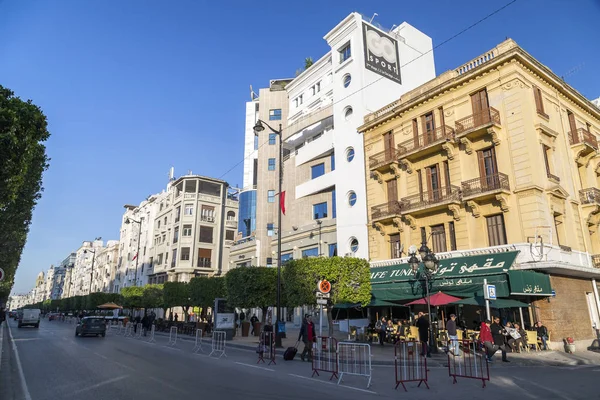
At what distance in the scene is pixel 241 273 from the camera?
2456 centimetres

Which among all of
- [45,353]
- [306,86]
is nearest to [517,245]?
[45,353]

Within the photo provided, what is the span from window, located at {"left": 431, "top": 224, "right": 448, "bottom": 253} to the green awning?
563 centimetres

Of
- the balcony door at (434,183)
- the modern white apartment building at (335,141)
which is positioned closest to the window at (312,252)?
the modern white apartment building at (335,141)

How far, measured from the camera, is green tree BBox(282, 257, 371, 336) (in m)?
20.2

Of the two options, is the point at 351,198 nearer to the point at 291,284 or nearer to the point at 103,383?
the point at 291,284

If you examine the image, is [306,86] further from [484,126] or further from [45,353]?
[45,353]

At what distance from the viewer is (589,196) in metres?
22.4

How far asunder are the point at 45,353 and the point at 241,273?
10779 mm

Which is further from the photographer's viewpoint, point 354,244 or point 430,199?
point 354,244

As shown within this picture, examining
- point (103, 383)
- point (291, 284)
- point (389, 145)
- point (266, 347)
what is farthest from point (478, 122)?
point (103, 383)

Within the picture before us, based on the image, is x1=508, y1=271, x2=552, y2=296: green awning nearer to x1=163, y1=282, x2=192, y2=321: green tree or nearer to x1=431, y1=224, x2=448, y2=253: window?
x1=431, y1=224, x2=448, y2=253: window

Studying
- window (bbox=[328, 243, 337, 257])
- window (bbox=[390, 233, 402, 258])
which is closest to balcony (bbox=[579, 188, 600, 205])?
window (bbox=[390, 233, 402, 258])

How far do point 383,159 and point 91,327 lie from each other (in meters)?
24.0

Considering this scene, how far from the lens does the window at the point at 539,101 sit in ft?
69.9
